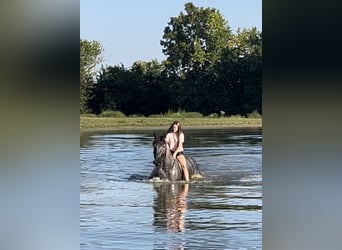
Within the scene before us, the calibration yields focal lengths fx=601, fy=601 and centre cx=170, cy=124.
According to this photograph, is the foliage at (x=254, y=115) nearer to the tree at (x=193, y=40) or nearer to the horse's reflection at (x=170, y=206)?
the tree at (x=193, y=40)

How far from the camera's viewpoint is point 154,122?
321 centimetres

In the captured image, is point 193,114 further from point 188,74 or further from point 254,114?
point 254,114

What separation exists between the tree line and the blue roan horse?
1.06ft

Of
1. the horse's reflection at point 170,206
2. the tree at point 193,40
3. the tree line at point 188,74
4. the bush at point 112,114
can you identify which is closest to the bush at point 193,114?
the tree line at point 188,74

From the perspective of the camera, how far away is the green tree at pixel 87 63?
10.2ft

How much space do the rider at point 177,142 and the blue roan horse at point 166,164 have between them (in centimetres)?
2

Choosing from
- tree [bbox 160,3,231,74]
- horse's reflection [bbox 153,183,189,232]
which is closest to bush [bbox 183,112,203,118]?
tree [bbox 160,3,231,74]

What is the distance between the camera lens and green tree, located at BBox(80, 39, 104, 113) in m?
3.10

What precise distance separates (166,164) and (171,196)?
227mm

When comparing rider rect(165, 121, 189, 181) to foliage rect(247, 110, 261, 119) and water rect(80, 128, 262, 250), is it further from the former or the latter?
foliage rect(247, 110, 261, 119)

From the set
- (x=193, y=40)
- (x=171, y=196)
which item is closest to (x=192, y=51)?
(x=193, y=40)

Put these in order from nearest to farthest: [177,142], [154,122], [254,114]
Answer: [254,114]
[154,122]
[177,142]

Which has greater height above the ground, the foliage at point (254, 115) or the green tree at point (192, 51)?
the green tree at point (192, 51)
